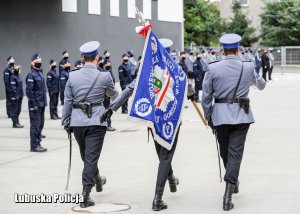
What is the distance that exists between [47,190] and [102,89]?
1.68m

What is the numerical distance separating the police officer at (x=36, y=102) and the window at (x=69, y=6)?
62.9 feet

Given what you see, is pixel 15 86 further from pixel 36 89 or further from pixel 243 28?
pixel 243 28

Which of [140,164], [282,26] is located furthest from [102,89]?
[282,26]

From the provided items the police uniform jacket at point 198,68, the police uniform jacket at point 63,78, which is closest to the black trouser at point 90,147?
the police uniform jacket at point 63,78

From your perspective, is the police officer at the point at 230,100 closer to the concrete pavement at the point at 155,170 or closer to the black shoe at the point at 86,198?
the concrete pavement at the point at 155,170

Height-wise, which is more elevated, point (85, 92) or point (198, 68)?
point (85, 92)

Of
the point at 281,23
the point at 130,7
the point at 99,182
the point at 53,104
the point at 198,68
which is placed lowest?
the point at 281,23

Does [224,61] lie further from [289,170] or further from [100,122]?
[289,170]

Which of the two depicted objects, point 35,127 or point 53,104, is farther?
point 53,104

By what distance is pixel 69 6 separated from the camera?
3309 centimetres

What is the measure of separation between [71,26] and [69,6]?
0.93 meters

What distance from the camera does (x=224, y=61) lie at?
8.48 meters

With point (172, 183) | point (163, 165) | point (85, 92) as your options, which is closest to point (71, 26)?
point (172, 183)

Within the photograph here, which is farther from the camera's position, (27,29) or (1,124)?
(27,29)
